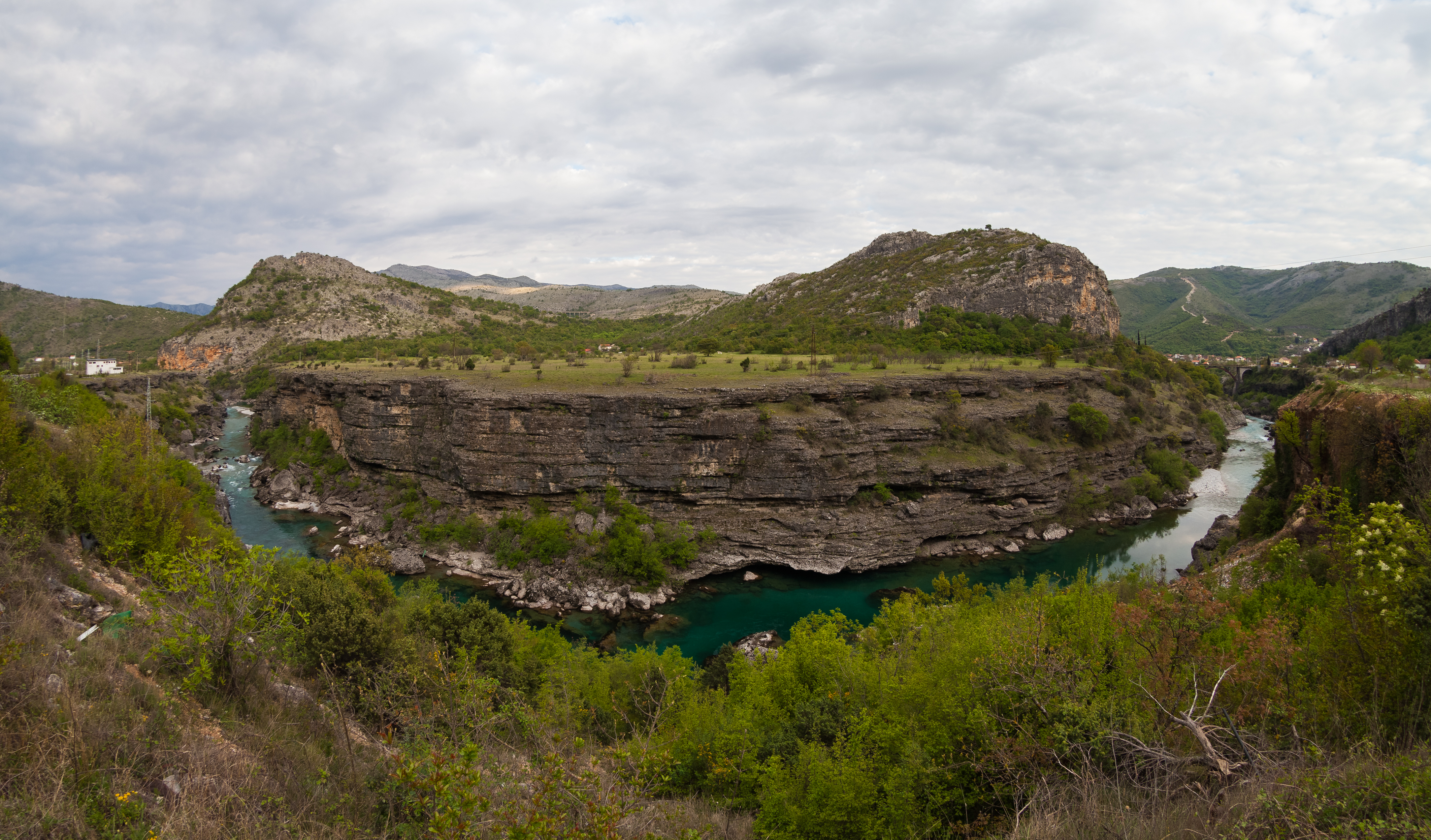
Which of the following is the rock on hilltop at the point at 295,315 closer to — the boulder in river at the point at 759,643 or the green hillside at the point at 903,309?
the green hillside at the point at 903,309

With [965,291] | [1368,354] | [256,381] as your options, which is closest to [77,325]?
[256,381]

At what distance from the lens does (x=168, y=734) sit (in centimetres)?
539

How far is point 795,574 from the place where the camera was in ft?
98.2

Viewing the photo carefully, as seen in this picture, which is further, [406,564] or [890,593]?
[406,564]

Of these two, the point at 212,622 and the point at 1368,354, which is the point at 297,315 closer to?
the point at 212,622

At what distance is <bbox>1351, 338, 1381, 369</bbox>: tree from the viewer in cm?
3853

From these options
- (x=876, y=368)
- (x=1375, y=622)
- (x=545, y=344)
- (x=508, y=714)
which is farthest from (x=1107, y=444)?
(x=545, y=344)

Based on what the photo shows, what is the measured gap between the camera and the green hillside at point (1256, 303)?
11069 centimetres

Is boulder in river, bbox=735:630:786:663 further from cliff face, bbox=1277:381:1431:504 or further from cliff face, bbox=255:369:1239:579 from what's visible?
cliff face, bbox=1277:381:1431:504

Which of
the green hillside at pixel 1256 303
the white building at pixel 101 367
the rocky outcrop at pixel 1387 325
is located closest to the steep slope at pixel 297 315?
the white building at pixel 101 367

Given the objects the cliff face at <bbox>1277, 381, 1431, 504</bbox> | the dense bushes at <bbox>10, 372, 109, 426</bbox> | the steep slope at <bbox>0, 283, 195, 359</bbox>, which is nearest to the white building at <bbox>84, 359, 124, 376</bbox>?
the steep slope at <bbox>0, 283, 195, 359</bbox>

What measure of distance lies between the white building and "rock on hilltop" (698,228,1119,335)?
65792 millimetres

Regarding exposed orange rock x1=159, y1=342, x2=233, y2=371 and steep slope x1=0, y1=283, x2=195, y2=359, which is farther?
steep slope x1=0, y1=283, x2=195, y2=359

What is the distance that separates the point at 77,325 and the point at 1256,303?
24542 cm
